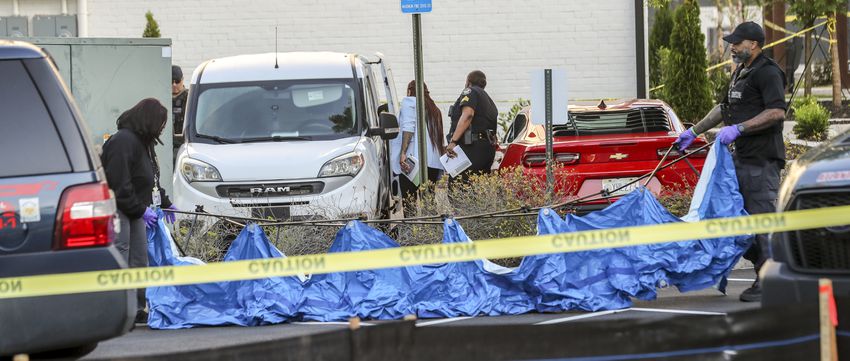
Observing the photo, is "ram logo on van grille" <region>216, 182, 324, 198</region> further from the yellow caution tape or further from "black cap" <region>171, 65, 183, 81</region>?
the yellow caution tape

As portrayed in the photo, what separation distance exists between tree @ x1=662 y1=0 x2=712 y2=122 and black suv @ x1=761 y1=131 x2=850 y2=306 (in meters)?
17.7

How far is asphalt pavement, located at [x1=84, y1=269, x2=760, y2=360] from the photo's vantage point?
8000mm

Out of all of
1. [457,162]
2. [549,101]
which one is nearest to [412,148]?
[457,162]

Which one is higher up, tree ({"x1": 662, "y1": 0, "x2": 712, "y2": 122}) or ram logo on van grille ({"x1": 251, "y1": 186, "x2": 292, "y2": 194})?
tree ({"x1": 662, "y1": 0, "x2": 712, "y2": 122})

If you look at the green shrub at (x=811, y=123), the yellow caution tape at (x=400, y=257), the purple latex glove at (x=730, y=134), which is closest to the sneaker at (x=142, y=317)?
the yellow caution tape at (x=400, y=257)

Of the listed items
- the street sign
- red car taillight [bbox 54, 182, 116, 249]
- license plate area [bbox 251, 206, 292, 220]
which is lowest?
license plate area [bbox 251, 206, 292, 220]

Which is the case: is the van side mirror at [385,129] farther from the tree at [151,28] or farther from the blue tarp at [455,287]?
the tree at [151,28]

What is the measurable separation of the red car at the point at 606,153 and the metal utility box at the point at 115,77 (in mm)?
3970

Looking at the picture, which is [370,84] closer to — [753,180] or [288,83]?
[288,83]

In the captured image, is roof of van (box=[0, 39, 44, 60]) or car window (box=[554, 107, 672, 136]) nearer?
roof of van (box=[0, 39, 44, 60])

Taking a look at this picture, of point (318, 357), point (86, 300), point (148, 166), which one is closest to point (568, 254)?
point (148, 166)

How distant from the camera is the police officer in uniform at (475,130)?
13.4 m

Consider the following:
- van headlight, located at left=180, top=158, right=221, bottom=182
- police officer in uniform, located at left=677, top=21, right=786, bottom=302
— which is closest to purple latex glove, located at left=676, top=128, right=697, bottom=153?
police officer in uniform, located at left=677, top=21, right=786, bottom=302

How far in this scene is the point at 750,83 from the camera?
9.18 m
